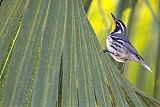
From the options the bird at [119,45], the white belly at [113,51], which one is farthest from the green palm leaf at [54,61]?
the white belly at [113,51]

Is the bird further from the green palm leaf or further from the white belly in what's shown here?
the green palm leaf

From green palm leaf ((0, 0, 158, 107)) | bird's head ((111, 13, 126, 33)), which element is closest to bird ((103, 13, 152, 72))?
bird's head ((111, 13, 126, 33))

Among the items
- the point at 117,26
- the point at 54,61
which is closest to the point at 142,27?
the point at 117,26

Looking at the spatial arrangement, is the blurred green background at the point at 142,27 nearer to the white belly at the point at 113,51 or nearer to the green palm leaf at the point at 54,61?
the white belly at the point at 113,51

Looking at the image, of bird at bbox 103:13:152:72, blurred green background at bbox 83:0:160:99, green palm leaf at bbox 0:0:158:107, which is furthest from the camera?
bird at bbox 103:13:152:72

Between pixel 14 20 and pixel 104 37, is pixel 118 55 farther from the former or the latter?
pixel 14 20

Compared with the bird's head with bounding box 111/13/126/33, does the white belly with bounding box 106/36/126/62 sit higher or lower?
lower
